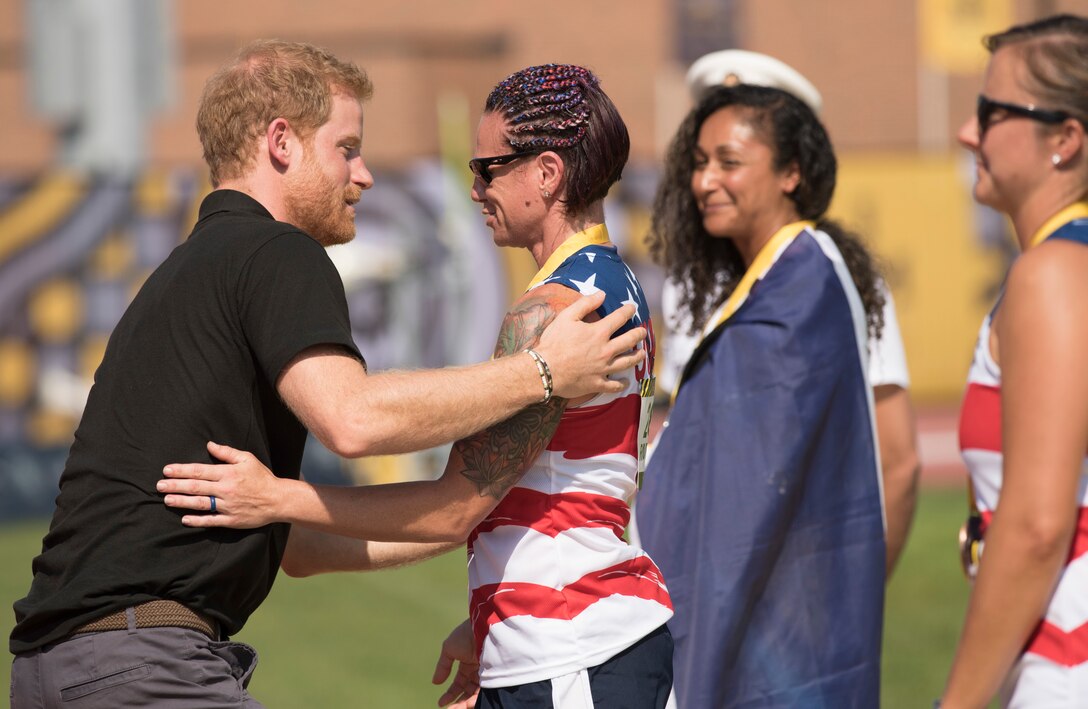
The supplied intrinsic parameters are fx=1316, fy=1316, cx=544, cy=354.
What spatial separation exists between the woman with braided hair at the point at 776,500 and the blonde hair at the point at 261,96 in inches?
56.8

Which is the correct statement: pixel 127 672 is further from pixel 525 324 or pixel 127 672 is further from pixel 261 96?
pixel 261 96

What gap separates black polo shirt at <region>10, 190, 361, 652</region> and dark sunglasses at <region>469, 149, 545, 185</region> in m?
0.43

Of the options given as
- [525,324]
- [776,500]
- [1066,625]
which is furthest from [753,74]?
[1066,625]

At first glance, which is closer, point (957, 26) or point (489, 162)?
point (489, 162)

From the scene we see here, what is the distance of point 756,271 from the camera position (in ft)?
13.2

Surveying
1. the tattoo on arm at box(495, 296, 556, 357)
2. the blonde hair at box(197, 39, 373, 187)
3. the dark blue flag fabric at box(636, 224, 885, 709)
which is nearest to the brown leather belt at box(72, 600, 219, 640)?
the tattoo on arm at box(495, 296, 556, 357)

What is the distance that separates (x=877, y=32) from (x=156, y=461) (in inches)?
1147

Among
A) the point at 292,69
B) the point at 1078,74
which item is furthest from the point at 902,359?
the point at 292,69

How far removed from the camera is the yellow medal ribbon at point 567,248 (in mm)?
2912

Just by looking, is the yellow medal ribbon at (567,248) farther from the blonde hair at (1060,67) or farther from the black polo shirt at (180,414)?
the blonde hair at (1060,67)

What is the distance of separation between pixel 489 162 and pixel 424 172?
40.6ft

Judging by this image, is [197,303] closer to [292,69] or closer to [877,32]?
[292,69]

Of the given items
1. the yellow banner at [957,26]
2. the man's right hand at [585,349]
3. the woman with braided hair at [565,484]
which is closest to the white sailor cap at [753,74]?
the woman with braided hair at [565,484]

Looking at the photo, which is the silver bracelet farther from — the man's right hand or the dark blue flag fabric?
the dark blue flag fabric
